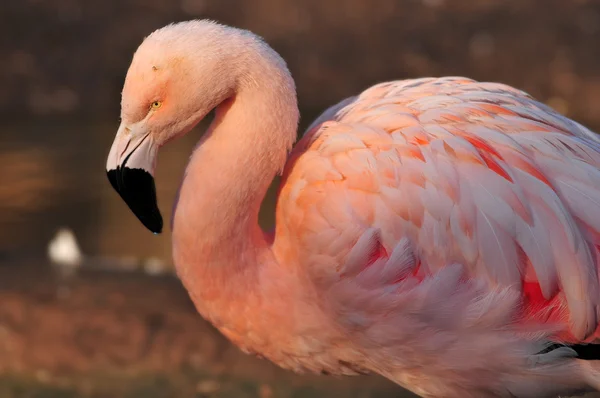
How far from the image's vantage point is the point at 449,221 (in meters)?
2.76

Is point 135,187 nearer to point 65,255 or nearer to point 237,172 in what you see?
point 237,172

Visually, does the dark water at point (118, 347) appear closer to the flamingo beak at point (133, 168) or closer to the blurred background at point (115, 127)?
the blurred background at point (115, 127)

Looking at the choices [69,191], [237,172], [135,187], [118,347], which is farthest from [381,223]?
[69,191]

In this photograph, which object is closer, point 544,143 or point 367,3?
point 544,143

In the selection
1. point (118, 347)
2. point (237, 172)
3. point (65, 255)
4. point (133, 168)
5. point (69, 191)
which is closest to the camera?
point (133, 168)

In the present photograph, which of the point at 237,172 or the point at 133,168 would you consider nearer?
the point at 133,168

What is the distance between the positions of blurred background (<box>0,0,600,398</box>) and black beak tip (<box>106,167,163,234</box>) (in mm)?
1744

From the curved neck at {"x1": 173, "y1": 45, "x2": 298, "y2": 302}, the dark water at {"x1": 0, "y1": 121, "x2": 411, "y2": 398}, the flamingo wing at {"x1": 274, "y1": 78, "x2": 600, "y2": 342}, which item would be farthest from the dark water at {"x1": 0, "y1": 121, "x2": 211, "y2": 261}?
the flamingo wing at {"x1": 274, "y1": 78, "x2": 600, "y2": 342}

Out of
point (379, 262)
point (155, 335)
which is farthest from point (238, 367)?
point (379, 262)

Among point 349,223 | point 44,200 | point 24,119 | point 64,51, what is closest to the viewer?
point 349,223

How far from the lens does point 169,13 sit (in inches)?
411

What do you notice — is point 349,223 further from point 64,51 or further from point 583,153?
point 64,51

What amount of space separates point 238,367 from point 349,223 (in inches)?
73.2

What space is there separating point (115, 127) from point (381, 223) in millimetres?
6747
